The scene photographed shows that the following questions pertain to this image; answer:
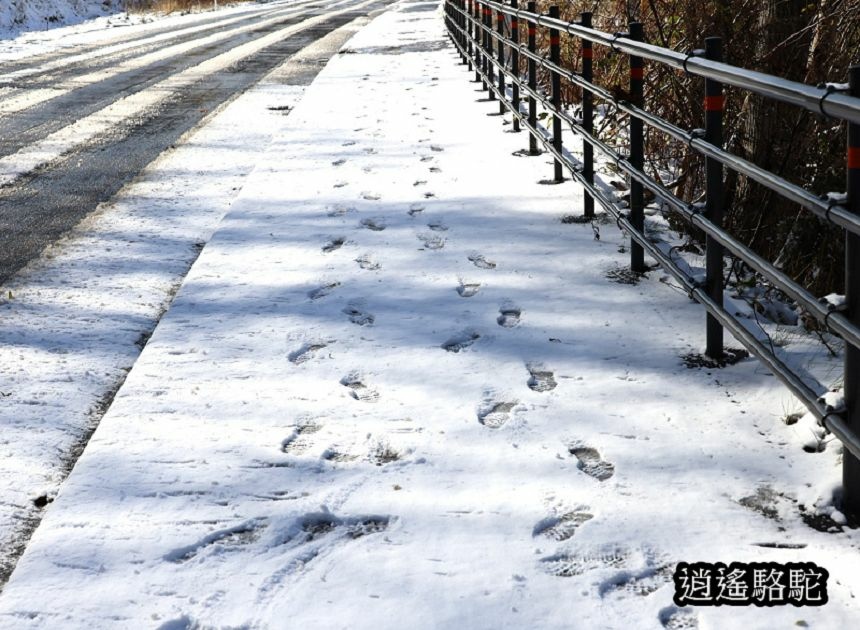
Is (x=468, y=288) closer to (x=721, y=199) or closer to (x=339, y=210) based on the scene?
(x=721, y=199)

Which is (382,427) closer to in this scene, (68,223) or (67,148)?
(68,223)

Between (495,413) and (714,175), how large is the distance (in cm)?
102

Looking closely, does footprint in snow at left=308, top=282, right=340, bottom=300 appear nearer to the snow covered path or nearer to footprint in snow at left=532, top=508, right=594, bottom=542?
the snow covered path

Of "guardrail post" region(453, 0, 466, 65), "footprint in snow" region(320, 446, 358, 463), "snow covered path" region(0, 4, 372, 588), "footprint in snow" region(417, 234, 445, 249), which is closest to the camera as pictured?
"footprint in snow" region(320, 446, 358, 463)

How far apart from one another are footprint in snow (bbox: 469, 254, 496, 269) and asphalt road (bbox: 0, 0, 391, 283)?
2.18 meters

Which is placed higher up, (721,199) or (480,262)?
(721,199)

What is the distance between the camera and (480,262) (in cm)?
511

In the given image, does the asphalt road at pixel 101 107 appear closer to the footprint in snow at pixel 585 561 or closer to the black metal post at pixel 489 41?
the black metal post at pixel 489 41

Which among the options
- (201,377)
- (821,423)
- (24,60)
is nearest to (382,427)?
(201,377)

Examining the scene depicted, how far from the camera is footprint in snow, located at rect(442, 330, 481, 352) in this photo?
4.00 meters

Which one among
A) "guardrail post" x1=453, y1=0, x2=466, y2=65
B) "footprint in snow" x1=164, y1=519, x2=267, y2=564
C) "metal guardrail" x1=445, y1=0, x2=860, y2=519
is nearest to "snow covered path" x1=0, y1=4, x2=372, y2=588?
"footprint in snow" x1=164, y1=519, x2=267, y2=564

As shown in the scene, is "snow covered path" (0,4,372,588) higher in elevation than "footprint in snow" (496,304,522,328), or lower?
higher

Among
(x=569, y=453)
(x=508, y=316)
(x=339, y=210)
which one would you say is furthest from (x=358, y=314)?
(x=339, y=210)

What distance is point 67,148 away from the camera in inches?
346
